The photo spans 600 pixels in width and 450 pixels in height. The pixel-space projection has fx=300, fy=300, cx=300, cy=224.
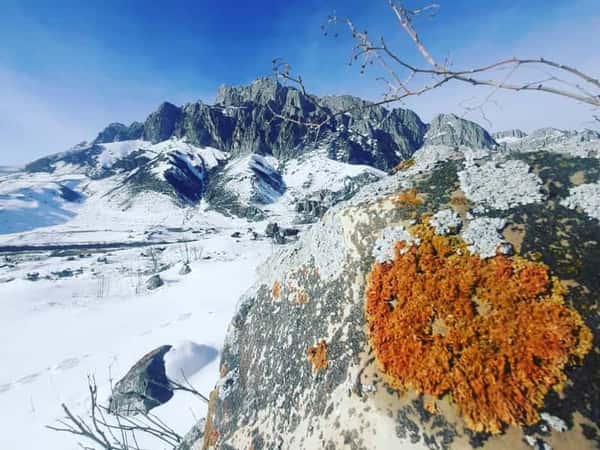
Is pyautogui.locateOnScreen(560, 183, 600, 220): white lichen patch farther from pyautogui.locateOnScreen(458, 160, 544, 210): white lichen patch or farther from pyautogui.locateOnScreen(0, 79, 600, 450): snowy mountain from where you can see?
pyautogui.locateOnScreen(458, 160, 544, 210): white lichen patch

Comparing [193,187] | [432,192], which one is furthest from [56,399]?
[193,187]

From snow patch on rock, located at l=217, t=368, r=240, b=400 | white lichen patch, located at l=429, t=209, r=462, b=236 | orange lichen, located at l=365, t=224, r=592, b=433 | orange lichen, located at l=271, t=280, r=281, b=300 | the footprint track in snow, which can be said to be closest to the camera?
orange lichen, located at l=365, t=224, r=592, b=433

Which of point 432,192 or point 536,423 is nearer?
point 536,423

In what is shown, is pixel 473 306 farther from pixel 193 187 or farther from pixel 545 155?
pixel 193 187

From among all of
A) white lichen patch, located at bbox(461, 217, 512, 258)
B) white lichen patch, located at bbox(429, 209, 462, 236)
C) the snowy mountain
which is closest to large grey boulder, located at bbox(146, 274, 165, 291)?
the snowy mountain

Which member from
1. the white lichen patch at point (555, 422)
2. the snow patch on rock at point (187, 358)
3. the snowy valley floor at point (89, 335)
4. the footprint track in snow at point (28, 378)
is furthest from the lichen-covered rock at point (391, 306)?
the footprint track in snow at point (28, 378)

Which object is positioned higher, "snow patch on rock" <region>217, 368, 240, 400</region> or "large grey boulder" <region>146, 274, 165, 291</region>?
"snow patch on rock" <region>217, 368, 240, 400</region>

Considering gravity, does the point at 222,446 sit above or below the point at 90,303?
above
